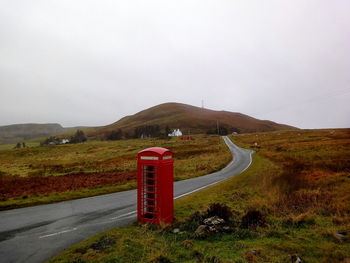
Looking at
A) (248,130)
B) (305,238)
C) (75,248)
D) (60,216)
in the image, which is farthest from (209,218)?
(248,130)

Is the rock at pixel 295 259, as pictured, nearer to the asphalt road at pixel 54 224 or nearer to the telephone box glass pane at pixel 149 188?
the telephone box glass pane at pixel 149 188

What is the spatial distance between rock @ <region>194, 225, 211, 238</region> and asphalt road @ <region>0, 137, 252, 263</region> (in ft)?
9.48

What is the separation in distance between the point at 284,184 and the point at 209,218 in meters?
7.62

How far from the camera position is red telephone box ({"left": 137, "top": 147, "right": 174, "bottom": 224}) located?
755 cm

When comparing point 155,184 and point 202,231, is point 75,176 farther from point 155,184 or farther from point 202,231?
point 202,231

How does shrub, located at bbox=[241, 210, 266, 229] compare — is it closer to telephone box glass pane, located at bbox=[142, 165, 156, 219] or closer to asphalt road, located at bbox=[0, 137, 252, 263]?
telephone box glass pane, located at bbox=[142, 165, 156, 219]

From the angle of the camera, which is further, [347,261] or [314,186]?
[314,186]

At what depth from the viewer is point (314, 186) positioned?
39.9 feet

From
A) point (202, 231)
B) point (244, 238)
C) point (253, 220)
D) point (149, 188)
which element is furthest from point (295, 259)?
point (149, 188)

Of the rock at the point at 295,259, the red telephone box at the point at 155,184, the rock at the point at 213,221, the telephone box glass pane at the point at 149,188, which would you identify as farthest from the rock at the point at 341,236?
the telephone box glass pane at the point at 149,188

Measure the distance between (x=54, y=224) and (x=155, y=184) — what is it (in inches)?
166

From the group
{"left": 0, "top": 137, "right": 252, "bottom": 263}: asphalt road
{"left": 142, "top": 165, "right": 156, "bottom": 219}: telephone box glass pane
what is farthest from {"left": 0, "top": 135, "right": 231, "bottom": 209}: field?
{"left": 142, "top": 165, "right": 156, "bottom": 219}: telephone box glass pane

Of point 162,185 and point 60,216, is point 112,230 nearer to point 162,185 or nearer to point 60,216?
point 162,185

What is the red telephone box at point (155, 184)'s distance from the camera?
7.55 meters
